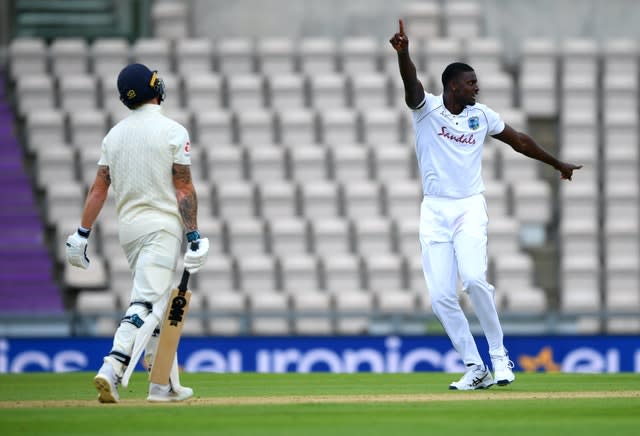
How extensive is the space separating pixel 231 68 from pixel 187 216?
11.3 m

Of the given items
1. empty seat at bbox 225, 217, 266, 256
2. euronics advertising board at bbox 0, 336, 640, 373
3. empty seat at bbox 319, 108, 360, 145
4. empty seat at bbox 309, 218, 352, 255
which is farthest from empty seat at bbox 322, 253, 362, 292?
euronics advertising board at bbox 0, 336, 640, 373

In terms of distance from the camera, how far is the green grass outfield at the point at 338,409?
5.78m

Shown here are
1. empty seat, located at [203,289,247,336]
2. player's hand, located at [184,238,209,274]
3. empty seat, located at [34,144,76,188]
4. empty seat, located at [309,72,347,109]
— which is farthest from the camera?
empty seat, located at [309,72,347,109]

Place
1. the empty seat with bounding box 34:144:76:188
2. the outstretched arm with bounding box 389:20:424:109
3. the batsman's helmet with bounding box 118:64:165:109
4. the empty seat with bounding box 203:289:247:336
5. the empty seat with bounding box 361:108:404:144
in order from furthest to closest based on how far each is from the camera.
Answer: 1. the empty seat with bounding box 361:108:404:144
2. the empty seat with bounding box 34:144:76:188
3. the empty seat with bounding box 203:289:247:336
4. the outstretched arm with bounding box 389:20:424:109
5. the batsman's helmet with bounding box 118:64:165:109

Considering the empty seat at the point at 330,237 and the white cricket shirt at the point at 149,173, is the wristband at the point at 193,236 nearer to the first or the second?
the white cricket shirt at the point at 149,173

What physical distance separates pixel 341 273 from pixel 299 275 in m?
0.50

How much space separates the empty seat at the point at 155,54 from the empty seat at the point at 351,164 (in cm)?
290

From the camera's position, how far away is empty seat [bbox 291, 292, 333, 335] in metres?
15.1

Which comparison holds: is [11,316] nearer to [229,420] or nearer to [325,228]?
[325,228]

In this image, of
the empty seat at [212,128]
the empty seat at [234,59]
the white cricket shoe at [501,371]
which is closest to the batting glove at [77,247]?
the white cricket shoe at [501,371]

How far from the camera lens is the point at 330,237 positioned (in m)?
16.1

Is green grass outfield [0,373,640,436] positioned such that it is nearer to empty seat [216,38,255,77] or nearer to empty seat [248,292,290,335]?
empty seat [248,292,290,335]

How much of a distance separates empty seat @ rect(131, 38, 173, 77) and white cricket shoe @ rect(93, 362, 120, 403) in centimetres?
1149

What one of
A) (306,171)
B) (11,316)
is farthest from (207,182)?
(11,316)
